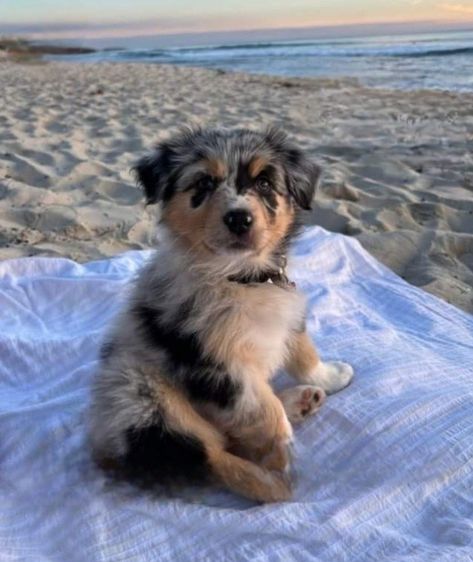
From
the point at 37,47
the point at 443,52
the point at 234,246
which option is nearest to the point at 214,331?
the point at 234,246

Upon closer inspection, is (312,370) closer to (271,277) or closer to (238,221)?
(271,277)

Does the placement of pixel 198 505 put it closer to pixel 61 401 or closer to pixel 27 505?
pixel 27 505

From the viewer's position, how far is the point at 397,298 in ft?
12.8

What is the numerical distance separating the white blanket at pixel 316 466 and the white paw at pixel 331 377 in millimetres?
69

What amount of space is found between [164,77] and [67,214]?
13.2 m

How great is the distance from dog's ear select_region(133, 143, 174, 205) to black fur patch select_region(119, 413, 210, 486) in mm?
883

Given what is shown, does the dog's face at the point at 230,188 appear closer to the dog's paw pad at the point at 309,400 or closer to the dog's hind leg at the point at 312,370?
the dog's hind leg at the point at 312,370

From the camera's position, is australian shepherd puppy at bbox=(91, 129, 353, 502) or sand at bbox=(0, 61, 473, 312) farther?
sand at bbox=(0, 61, 473, 312)

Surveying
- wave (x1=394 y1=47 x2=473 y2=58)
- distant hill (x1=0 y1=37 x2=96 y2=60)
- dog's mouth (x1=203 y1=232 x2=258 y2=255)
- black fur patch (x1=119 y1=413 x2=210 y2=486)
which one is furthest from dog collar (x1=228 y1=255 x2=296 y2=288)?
distant hill (x1=0 y1=37 x2=96 y2=60)

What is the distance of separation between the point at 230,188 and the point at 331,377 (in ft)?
3.02

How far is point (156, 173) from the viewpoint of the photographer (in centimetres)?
280

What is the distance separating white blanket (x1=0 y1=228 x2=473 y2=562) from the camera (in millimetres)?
2217

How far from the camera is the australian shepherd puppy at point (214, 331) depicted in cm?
239

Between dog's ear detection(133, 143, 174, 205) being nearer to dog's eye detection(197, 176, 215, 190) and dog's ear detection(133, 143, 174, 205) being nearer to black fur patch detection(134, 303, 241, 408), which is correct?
dog's eye detection(197, 176, 215, 190)
